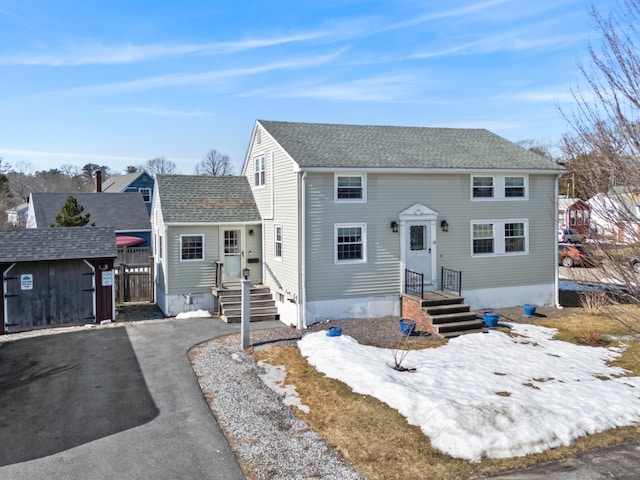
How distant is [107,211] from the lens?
1238 inches

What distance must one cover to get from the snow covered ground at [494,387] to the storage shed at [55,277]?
284 inches

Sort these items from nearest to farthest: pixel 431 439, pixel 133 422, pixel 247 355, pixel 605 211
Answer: pixel 605 211 < pixel 431 439 < pixel 133 422 < pixel 247 355

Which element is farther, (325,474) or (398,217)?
(398,217)

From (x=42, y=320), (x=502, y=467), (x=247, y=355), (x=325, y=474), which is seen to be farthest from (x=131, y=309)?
(x=502, y=467)

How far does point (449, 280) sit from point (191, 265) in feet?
29.1

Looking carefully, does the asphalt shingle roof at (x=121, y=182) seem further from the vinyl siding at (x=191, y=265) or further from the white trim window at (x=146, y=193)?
the vinyl siding at (x=191, y=265)

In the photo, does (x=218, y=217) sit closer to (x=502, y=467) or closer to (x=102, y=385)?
(x=102, y=385)

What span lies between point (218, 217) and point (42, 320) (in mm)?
6390

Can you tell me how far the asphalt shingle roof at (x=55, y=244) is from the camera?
47.5ft

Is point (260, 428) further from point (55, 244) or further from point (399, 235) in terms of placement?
point (55, 244)

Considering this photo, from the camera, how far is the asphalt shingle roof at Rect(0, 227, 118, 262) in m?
14.5

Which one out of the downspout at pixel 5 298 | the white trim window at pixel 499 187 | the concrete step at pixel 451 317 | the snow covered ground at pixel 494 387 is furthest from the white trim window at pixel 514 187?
the downspout at pixel 5 298

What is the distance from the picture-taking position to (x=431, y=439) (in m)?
7.42

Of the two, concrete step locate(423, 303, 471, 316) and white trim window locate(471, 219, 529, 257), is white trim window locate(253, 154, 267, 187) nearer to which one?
concrete step locate(423, 303, 471, 316)
